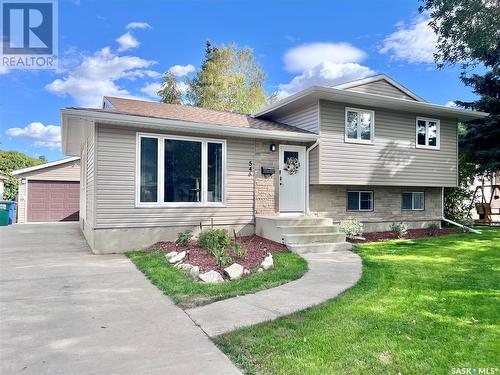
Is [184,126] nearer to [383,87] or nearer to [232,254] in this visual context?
Result: [232,254]

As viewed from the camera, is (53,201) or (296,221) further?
(53,201)

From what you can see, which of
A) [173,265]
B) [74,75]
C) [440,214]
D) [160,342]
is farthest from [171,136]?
[74,75]

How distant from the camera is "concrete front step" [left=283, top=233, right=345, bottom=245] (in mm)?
8430

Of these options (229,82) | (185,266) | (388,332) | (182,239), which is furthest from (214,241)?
(229,82)

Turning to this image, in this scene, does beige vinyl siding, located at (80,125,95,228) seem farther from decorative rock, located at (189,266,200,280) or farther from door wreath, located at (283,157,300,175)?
door wreath, located at (283,157,300,175)

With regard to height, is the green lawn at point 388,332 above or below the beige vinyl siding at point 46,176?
below

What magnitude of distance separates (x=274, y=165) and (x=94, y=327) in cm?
727

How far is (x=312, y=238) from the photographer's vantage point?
341 inches

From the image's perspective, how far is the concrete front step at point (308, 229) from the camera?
28.7ft

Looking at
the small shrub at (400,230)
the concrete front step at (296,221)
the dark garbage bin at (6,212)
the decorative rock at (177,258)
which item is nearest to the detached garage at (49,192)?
the dark garbage bin at (6,212)

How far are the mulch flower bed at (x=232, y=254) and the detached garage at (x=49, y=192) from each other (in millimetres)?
12179

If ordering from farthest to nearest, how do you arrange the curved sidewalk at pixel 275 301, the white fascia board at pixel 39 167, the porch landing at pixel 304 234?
the white fascia board at pixel 39 167 < the porch landing at pixel 304 234 < the curved sidewalk at pixel 275 301

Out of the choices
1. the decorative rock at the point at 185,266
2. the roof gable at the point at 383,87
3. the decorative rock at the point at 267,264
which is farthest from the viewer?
the roof gable at the point at 383,87

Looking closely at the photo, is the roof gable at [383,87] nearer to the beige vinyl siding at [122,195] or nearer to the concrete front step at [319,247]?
the concrete front step at [319,247]
